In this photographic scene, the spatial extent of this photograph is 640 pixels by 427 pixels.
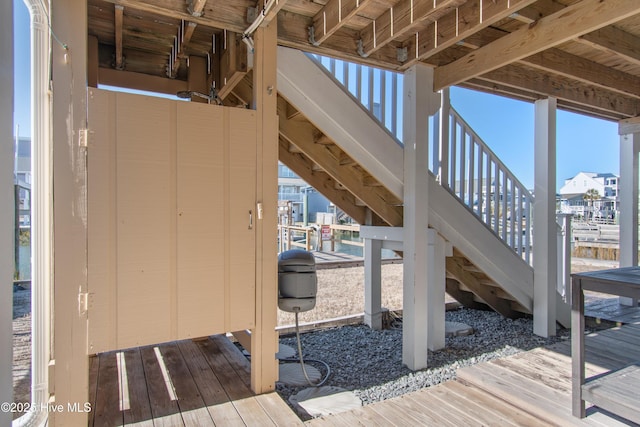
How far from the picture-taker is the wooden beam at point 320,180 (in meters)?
Answer: 3.71

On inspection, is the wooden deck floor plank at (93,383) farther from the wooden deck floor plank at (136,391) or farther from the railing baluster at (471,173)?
the railing baluster at (471,173)

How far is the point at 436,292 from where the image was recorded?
11.5ft

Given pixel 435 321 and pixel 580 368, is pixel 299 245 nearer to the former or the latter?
pixel 435 321

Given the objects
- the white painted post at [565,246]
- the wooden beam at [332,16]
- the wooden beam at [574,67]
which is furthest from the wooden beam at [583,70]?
the wooden beam at [332,16]

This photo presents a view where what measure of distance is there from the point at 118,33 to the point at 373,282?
3153 millimetres

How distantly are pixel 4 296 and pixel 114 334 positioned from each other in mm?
1086

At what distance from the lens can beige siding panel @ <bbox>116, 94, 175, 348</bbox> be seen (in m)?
1.93

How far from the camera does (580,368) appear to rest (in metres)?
1.77

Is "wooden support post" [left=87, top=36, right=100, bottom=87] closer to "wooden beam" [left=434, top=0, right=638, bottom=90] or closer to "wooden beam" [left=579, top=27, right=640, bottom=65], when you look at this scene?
"wooden beam" [left=434, top=0, right=638, bottom=90]

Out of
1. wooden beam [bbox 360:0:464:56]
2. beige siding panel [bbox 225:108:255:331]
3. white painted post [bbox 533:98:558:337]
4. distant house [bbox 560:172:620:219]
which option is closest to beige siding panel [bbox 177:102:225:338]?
beige siding panel [bbox 225:108:255:331]

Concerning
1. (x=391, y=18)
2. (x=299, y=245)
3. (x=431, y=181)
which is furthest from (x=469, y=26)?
(x=299, y=245)

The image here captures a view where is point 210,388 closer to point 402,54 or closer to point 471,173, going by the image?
point 402,54

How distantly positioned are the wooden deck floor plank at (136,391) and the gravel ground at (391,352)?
92 centimetres

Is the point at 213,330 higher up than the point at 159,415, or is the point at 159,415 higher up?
the point at 213,330
